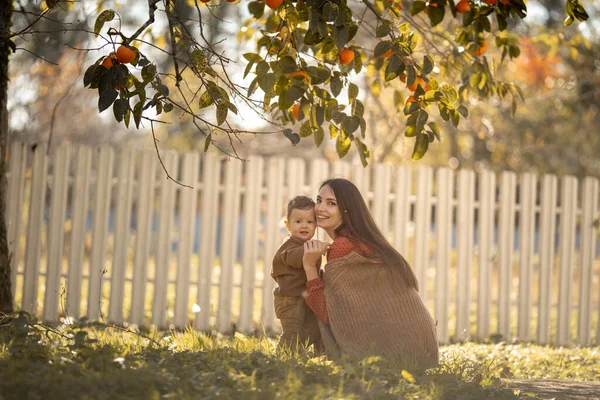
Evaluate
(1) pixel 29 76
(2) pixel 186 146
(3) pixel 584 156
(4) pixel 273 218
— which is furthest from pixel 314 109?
(2) pixel 186 146

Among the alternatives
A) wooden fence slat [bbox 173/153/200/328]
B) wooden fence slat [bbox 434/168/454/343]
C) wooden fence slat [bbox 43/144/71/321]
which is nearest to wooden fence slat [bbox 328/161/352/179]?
wooden fence slat [bbox 434/168/454/343]

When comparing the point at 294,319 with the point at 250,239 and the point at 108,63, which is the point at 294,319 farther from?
the point at 250,239

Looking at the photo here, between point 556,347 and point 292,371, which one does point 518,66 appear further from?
point 292,371

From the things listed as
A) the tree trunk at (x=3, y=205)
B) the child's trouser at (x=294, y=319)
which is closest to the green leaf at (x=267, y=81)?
the child's trouser at (x=294, y=319)

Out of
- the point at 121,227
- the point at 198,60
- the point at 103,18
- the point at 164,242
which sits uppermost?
the point at 103,18

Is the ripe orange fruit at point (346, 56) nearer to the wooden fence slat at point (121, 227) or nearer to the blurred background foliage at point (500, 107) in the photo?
the wooden fence slat at point (121, 227)

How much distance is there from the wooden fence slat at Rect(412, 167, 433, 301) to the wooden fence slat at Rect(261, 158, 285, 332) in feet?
4.04

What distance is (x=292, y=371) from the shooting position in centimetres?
303

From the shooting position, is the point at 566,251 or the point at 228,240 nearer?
the point at 228,240

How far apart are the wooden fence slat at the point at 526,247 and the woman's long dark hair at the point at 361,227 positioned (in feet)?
9.83

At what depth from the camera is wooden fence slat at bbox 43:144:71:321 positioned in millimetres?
5848

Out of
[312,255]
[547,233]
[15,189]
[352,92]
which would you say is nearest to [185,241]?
[15,189]

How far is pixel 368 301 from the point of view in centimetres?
367

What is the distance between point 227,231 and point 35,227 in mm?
1586
